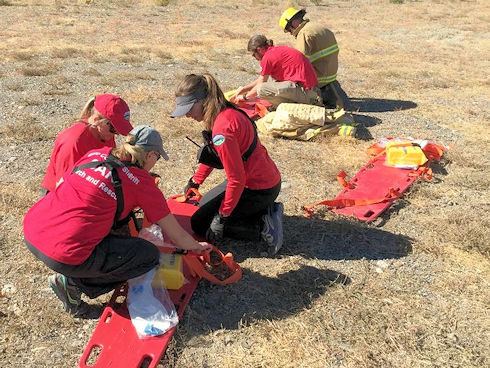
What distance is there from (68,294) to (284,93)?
173 inches

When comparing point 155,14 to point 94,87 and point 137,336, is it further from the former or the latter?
point 137,336

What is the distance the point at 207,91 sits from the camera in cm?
327

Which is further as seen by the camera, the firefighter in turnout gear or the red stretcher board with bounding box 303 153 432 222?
the firefighter in turnout gear

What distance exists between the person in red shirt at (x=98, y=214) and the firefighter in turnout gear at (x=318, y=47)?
5.00m

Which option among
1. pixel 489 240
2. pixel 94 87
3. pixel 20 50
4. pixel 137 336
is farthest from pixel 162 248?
pixel 20 50

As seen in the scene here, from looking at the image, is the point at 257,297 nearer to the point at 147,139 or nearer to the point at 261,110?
the point at 147,139

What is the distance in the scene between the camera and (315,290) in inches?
133

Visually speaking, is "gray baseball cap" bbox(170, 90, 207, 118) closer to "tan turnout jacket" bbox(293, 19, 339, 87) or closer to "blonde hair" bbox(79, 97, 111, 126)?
"blonde hair" bbox(79, 97, 111, 126)

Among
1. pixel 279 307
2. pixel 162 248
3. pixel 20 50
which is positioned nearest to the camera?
pixel 279 307

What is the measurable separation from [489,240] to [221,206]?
2.20 metres

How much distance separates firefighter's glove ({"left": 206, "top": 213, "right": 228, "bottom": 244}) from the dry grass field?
0.65 feet

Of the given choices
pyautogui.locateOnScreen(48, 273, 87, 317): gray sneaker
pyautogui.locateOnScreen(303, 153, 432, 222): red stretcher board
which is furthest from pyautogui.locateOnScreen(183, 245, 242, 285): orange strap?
pyautogui.locateOnScreen(303, 153, 432, 222): red stretcher board

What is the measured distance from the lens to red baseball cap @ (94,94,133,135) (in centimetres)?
333

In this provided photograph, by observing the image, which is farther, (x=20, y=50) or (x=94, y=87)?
(x=20, y=50)
